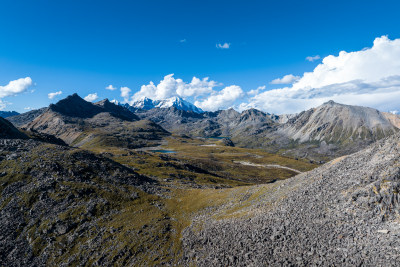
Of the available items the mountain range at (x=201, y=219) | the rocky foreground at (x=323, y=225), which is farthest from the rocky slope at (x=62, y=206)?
the rocky foreground at (x=323, y=225)

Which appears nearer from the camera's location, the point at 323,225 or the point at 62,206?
the point at 323,225

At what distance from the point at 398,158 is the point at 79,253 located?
208 ft

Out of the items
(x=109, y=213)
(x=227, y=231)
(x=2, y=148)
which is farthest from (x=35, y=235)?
(x=2, y=148)

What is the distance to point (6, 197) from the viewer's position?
183 feet

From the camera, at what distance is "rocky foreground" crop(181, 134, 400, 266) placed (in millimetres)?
28172

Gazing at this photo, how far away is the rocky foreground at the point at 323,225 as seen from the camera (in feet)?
92.4

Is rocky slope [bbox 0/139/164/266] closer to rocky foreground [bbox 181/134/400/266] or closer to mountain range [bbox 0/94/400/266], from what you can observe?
mountain range [bbox 0/94/400/266]

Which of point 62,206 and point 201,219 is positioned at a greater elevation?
point 62,206

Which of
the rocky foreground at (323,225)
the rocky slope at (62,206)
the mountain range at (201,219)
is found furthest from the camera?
the rocky slope at (62,206)

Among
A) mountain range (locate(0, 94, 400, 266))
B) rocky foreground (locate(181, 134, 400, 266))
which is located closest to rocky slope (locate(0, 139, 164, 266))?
mountain range (locate(0, 94, 400, 266))

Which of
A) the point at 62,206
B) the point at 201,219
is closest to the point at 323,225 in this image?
the point at 201,219

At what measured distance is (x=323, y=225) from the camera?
33.8 m

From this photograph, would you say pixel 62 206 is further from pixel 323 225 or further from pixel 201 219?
pixel 323 225

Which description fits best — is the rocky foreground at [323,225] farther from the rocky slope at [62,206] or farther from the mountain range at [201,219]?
the rocky slope at [62,206]
